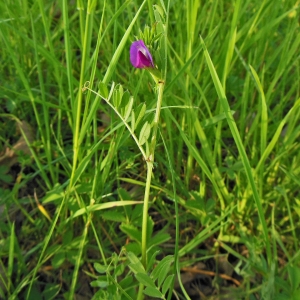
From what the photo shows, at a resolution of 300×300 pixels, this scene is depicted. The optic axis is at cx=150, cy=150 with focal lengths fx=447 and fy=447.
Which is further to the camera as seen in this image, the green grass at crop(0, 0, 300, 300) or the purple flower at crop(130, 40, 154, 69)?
the green grass at crop(0, 0, 300, 300)

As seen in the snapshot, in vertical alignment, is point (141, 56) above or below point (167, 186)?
above

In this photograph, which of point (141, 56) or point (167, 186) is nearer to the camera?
point (141, 56)

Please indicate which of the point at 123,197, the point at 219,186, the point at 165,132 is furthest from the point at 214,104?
the point at 123,197

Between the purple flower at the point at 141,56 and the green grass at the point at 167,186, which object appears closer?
the purple flower at the point at 141,56

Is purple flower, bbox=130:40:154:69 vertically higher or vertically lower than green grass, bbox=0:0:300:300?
higher

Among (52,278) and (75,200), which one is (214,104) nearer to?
(75,200)

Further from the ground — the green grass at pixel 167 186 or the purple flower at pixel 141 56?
the purple flower at pixel 141 56

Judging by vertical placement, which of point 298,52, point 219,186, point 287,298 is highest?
point 298,52

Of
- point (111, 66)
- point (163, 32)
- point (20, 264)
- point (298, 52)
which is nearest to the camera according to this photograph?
point (163, 32)
